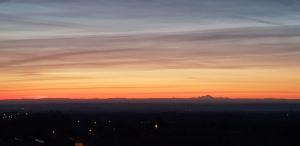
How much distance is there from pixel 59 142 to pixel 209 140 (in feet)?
58.5

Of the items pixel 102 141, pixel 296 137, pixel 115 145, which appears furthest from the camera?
pixel 296 137

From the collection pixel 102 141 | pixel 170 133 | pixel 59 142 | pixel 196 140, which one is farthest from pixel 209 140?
pixel 59 142

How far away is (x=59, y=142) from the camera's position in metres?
78.9

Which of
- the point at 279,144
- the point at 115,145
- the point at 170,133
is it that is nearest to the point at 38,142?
the point at 115,145

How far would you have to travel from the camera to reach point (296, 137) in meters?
83.6

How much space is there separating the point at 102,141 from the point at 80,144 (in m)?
4.13

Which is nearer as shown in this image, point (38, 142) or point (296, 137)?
point (38, 142)

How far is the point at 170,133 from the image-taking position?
266 ft

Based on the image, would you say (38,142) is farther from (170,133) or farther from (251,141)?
(251,141)

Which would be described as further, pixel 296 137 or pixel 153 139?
pixel 296 137

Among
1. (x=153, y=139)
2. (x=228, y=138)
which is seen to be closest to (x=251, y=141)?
(x=228, y=138)

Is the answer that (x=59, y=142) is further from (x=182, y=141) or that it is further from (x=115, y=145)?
(x=182, y=141)

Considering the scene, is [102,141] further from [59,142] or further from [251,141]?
[251,141]

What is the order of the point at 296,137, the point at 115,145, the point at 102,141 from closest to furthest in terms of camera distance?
1. the point at 115,145
2. the point at 102,141
3. the point at 296,137
